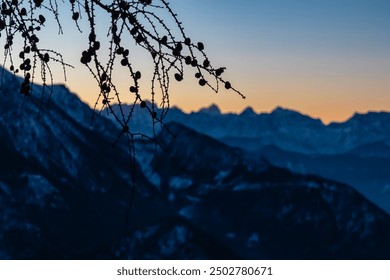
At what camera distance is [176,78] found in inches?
280

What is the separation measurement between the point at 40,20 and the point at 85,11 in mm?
1199

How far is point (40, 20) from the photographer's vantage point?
26.4ft

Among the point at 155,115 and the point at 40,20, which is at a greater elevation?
the point at 40,20
